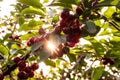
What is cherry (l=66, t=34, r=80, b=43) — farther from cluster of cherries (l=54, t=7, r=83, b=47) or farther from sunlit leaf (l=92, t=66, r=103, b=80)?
sunlit leaf (l=92, t=66, r=103, b=80)

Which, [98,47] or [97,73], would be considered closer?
[98,47]

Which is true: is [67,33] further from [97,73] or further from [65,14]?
[97,73]

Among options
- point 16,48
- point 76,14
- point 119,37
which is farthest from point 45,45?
point 119,37

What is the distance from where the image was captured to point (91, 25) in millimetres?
1482

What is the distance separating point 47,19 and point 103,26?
364mm

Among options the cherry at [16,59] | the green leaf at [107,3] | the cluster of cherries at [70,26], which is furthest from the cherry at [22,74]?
the green leaf at [107,3]

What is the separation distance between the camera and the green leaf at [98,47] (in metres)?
1.77

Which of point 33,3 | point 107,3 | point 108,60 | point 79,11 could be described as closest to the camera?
point 107,3

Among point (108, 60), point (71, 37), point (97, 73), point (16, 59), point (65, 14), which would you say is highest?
point (65, 14)

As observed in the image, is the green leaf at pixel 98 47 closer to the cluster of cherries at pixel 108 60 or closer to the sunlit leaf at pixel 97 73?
the cluster of cherries at pixel 108 60

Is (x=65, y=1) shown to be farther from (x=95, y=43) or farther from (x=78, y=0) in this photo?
(x=95, y=43)

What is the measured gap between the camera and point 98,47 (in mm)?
1803

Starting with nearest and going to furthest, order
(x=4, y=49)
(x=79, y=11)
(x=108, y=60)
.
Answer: (x=79, y=11) < (x=4, y=49) < (x=108, y=60)

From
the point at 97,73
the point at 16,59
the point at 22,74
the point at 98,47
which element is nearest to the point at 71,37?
the point at 98,47
